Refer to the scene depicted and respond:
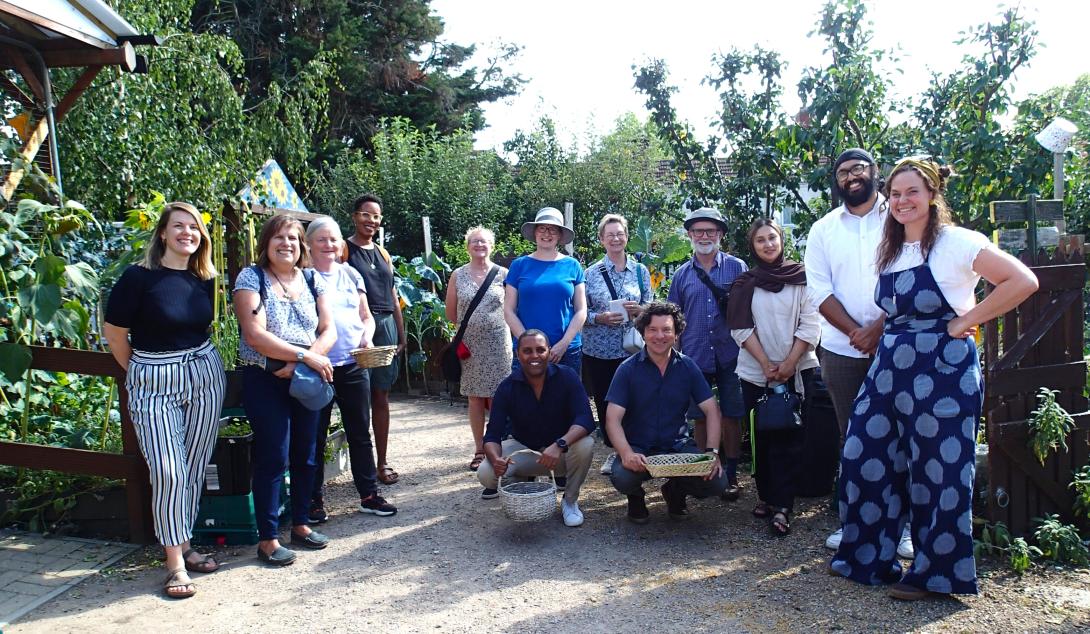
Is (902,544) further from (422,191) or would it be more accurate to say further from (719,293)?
(422,191)

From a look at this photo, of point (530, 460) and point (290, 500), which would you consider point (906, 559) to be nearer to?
point (530, 460)

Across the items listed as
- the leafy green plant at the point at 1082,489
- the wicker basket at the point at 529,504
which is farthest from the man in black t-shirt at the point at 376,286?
the leafy green plant at the point at 1082,489

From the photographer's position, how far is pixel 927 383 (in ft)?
10.7

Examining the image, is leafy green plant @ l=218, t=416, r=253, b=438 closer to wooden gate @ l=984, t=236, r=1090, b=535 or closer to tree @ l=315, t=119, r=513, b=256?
wooden gate @ l=984, t=236, r=1090, b=535

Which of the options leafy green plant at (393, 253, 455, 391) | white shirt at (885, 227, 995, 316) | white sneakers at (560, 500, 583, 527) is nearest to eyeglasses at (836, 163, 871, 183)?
white shirt at (885, 227, 995, 316)

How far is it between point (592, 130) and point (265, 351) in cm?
1401

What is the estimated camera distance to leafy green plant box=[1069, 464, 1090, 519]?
152 inches

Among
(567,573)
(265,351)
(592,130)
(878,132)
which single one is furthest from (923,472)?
(592,130)

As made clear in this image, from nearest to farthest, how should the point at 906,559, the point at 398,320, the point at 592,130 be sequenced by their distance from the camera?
the point at 906,559
the point at 398,320
the point at 592,130

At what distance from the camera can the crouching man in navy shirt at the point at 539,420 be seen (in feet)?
14.5

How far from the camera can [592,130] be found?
16984 millimetres

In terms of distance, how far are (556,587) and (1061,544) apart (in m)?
2.43

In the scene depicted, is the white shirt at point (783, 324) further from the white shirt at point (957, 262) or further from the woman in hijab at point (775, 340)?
the white shirt at point (957, 262)

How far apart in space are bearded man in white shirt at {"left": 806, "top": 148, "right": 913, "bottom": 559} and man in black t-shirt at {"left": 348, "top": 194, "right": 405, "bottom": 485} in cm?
264
